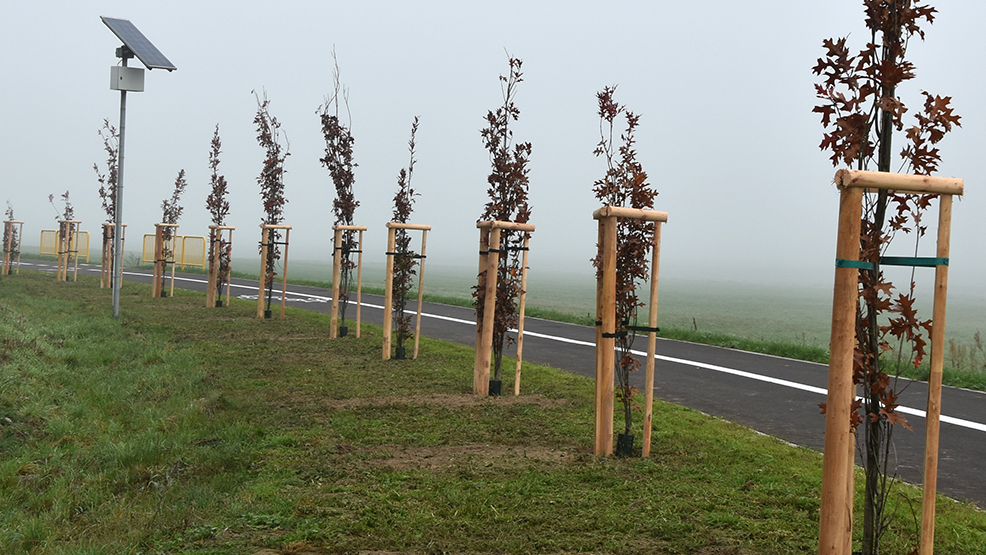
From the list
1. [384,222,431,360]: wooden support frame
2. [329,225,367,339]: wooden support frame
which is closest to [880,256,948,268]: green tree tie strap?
[384,222,431,360]: wooden support frame

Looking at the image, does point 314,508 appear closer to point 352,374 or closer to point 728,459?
point 728,459

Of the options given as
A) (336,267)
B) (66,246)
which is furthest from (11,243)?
(336,267)

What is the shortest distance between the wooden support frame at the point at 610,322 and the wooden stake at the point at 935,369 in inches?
86.4

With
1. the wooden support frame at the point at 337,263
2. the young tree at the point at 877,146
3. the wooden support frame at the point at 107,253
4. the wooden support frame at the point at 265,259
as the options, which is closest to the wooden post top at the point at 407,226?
the wooden support frame at the point at 337,263

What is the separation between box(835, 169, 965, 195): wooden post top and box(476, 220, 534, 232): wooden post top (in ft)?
16.7

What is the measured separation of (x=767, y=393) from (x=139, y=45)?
13063mm

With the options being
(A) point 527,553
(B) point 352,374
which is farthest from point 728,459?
(B) point 352,374

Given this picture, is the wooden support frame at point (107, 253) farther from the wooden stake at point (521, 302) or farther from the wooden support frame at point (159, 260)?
the wooden stake at point (521, 302)

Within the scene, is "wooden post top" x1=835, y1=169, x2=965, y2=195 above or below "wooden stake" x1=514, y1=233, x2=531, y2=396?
above

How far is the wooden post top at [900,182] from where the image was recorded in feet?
10.6

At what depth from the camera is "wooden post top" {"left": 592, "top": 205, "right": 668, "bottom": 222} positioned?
5582 millimetres

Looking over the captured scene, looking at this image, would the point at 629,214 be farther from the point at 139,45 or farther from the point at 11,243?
the point at 11,243

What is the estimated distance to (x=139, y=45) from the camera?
1466cm

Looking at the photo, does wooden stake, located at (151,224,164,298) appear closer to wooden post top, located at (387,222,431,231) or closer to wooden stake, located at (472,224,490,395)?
wooden post top, located at (387,222,431,231)
